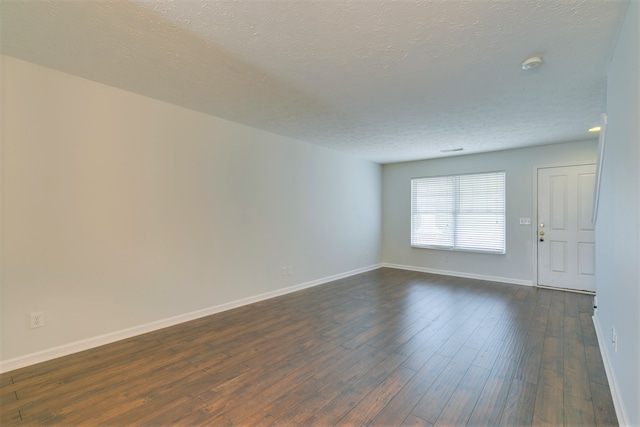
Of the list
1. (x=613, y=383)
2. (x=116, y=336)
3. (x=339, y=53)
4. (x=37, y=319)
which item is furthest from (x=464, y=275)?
(x=37, y=319)

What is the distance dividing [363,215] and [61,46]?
5.26m

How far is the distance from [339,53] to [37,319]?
3.33m

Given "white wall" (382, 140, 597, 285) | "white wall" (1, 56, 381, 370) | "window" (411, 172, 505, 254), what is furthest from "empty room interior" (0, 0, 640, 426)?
"window" (411, 172, 505, 254)

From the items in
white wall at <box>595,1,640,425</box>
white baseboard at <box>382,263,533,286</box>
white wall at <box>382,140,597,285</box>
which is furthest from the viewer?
white baseboard at <box>382,263,533,286</box>

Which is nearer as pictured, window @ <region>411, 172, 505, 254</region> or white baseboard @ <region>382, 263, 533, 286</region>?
white baseboard @ <region>382, 263, 533, 286</region>

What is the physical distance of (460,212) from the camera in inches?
232

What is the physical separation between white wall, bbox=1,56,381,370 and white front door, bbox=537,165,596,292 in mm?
4369

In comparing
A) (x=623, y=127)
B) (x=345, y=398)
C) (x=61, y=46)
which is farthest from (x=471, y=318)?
(x=61, y=46)

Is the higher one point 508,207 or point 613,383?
point 508,207

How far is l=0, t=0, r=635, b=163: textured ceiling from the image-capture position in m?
1.74

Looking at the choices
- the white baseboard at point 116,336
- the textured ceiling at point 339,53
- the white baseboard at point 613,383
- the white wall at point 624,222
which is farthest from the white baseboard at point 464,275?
the white baseboard at point 116,336

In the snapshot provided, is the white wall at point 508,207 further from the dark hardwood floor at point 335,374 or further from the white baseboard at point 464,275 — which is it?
the dark hardwood floor at point 335,374

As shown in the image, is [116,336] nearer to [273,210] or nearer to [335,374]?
[335,374]

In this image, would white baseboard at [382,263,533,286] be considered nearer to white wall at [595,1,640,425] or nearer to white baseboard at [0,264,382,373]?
white wall at [595,1,640,425]
